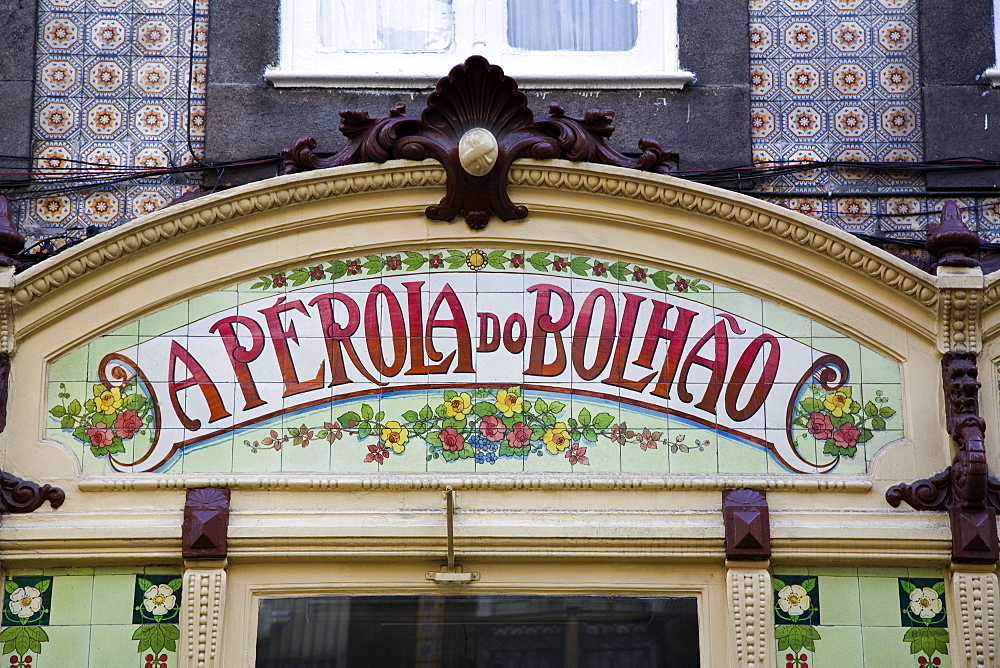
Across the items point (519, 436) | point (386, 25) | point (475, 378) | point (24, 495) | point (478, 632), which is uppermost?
point (386, 25)

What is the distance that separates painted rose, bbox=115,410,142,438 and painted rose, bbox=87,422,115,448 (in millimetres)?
39

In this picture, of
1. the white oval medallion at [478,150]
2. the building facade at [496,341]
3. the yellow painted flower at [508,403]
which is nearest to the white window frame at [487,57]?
the building facade at [496,341]

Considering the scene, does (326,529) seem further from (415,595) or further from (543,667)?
(543,667)

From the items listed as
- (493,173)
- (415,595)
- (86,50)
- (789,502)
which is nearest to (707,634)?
(789,502)

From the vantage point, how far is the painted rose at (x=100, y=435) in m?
6.96

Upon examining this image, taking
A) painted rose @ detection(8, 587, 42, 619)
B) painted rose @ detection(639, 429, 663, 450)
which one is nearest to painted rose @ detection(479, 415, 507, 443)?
painted rose @ detection(639, 429, 663, 450)

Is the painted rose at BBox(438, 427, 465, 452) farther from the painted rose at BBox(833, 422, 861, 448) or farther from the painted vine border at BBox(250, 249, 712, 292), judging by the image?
the painted rose at BBox(833, 422, 861, 448)

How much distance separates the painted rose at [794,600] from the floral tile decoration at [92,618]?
2.84 meters

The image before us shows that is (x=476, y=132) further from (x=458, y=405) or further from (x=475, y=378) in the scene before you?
(x=458, y=405)

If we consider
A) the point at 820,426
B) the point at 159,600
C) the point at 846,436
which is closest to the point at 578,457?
the point at 820,426

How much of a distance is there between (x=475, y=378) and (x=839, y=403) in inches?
70.7

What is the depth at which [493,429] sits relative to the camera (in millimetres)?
7012

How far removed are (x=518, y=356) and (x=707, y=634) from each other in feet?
5.30

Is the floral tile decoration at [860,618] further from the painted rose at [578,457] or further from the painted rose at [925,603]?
the painted rose at [578,457]
